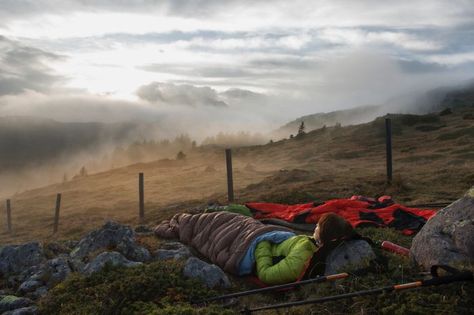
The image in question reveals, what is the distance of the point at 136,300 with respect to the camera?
6125 millimetres

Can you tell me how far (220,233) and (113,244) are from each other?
6.31ft

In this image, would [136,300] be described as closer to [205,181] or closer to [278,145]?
[205,181]

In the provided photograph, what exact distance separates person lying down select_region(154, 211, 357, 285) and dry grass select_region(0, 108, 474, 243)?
5.54 metres

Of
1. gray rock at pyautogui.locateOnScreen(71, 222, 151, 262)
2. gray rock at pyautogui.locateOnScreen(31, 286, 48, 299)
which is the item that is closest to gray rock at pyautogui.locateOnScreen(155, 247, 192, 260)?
gray rock at pyautogui.locateOnScreen(71, 222, 151, 262)

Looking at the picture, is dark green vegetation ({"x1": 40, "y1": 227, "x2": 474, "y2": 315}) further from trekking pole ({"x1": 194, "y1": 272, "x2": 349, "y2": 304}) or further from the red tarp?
the red tarp

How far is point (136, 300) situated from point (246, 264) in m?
1.84

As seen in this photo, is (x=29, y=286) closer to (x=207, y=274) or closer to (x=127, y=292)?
(x=127, y=292)

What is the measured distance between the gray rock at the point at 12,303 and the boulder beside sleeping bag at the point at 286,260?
3413 millimetres

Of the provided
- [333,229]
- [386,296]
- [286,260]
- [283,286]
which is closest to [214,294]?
[283,286]

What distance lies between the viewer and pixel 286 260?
21.4 feet

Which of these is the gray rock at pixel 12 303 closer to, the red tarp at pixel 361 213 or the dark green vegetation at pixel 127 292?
the dark green vegetation at pixel 127 292

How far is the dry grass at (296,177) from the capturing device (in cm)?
1531

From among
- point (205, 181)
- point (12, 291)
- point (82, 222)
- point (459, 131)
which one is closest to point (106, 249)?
point (12, 291)

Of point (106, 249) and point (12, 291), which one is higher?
point (106, 249)
